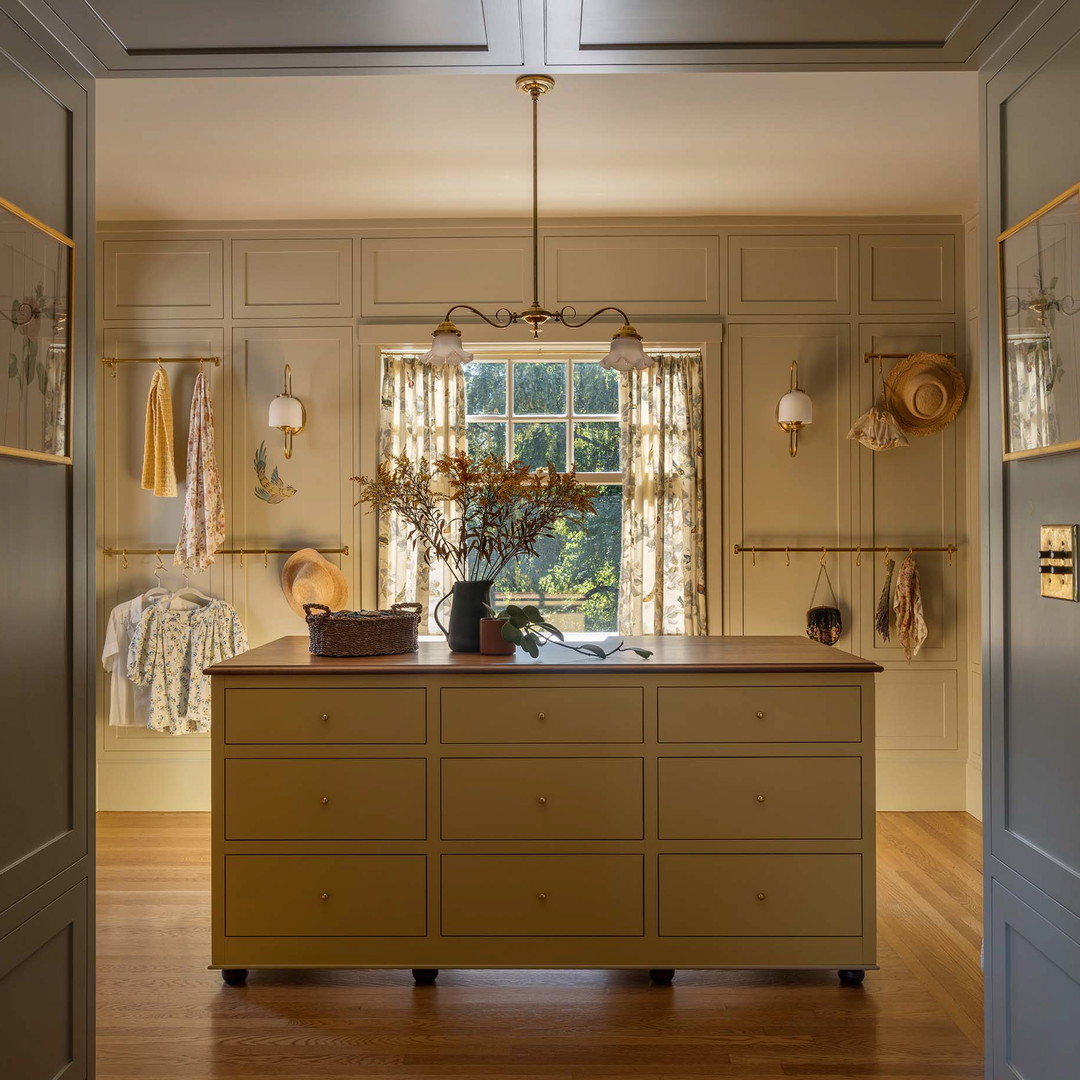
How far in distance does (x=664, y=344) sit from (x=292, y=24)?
2892mm

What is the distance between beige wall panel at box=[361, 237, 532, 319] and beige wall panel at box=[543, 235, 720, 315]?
11.4 inches

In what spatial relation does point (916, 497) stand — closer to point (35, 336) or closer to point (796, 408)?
point (796, 408)

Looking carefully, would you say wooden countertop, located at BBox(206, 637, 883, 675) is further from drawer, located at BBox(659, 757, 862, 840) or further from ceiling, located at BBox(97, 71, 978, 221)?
ceiling, located at BBox(97, 71, 978, 221)

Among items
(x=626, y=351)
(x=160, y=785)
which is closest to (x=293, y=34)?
(x=626, y=351)

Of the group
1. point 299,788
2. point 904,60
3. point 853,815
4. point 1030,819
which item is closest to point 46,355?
point 299,788

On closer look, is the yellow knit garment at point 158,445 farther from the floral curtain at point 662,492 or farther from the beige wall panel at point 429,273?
the floral curtain at point 662,492

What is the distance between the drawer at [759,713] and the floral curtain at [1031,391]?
3.47 feet

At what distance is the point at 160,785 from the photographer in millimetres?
4625

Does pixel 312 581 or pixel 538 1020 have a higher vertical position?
pixel 312 581

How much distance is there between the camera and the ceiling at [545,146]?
3242 mm

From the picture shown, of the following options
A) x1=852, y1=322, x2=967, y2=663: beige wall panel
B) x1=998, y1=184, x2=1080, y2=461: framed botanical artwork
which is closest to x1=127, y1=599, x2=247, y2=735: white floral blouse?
x1=852, y1=322, x2=967, y2=663: beige wall panel

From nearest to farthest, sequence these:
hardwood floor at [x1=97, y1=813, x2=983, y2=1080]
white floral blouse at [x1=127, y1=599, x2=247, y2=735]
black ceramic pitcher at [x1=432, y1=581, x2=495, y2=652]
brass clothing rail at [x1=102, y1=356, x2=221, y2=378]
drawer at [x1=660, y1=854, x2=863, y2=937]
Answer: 1. hardwood floor at [x1=97, y1=813, x2=983, y2=1080]
2. drawer at [x1=660, y1=854, x2=863, y2=937]
3. black ceramic pitcher at [x1=432, y1=581, x2=495, y2=652]
4. white floral blouse at [x1=127, y1=599, x2=247, y2=735]
5. brass clothing rail at [x1=102, y1=356, x2=221, y2=378]

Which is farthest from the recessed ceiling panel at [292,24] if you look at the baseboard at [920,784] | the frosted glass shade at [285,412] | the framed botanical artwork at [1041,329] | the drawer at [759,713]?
the baseboard at [920,784]

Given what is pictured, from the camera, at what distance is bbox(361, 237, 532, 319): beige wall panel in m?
4.59
